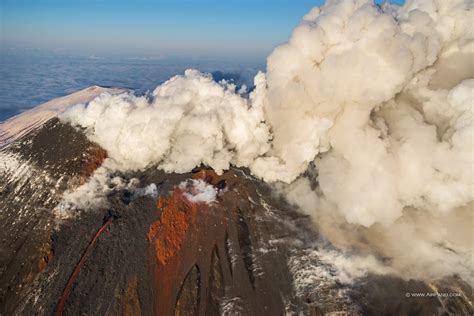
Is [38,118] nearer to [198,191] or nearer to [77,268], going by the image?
[198,191]

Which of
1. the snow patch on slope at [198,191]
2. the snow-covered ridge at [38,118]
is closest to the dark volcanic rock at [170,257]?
the snow patch on slope at [198,191]

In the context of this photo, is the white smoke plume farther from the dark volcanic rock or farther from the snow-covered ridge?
the snow-covered ridge

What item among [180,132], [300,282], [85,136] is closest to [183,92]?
[180,132]

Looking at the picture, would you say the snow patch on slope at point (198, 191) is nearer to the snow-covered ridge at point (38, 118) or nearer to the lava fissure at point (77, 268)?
the lava fissure at point (77, 268)

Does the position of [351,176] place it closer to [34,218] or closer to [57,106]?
[34,218]

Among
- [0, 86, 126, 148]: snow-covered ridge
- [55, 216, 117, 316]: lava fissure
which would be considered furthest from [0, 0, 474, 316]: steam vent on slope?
[0, 86, 126, 148]: snow-covered ridge
